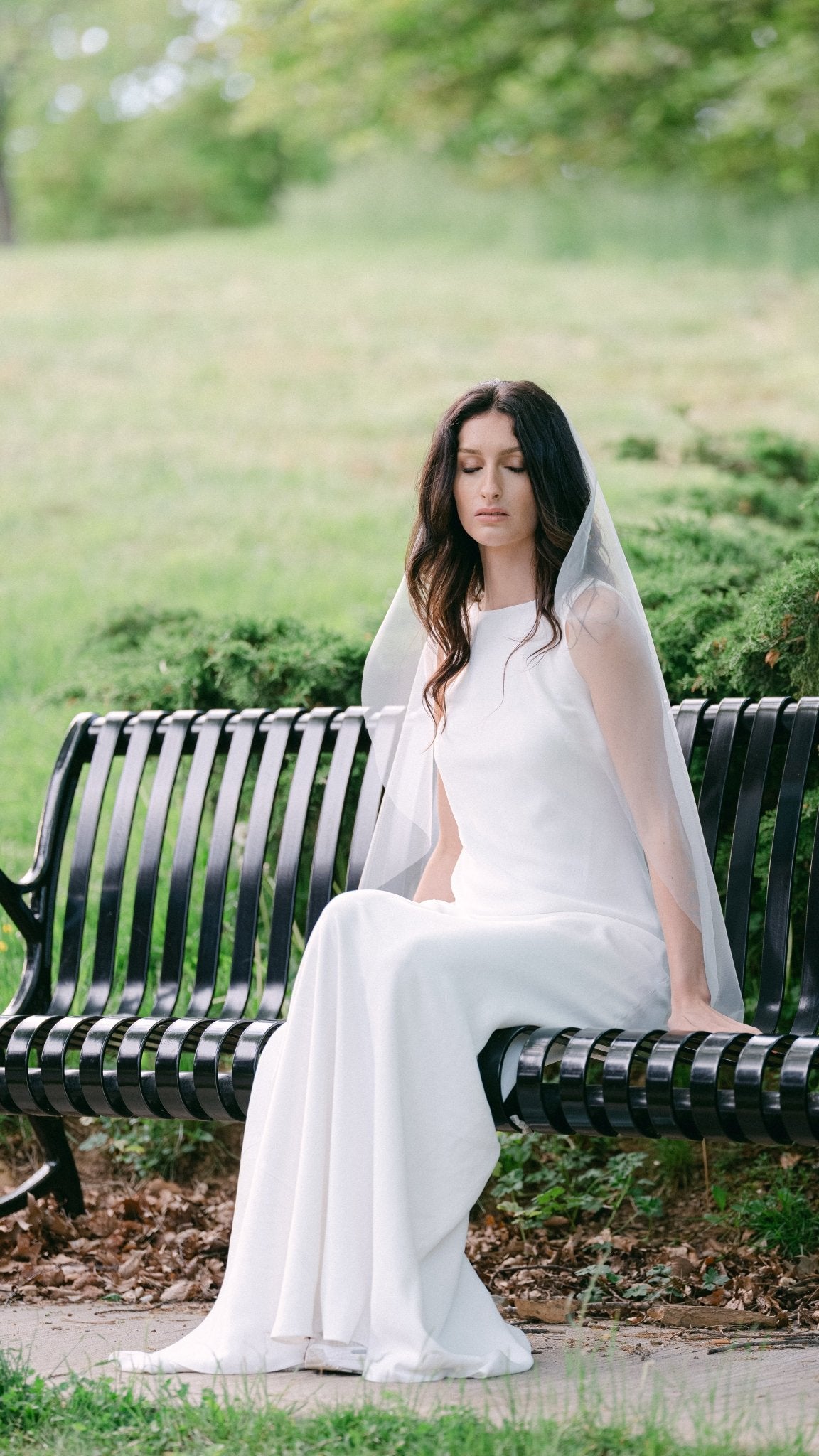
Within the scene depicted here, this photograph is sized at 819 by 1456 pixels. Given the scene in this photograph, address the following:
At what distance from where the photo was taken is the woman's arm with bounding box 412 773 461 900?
3996 mm

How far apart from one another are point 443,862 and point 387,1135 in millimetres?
1089

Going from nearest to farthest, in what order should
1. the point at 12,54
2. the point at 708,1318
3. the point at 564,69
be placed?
A: 1. the point at 708,1318
2. the point at 564,69
3. the point at 12,54

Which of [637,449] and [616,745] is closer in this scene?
[616,745]

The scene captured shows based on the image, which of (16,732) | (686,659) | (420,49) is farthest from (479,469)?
(420,49)

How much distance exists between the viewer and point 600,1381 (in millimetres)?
2994

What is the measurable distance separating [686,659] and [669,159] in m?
17.1

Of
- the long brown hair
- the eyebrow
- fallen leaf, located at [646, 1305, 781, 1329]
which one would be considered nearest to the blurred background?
the long brown hair

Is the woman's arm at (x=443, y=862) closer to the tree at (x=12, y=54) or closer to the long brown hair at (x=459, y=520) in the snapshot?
the long brown hair at (x=459, y=520)

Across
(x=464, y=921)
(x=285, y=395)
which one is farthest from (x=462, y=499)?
(x=285, y=395)

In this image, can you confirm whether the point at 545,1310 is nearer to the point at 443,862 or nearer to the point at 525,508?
the point at 443,862

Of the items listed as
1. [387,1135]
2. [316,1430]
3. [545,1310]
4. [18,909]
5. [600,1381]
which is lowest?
[545,1310]

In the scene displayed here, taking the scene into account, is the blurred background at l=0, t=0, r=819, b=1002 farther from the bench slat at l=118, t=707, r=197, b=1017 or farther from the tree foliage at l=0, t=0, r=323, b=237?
the tree foliage at l=0, t=0, r=323, b=237

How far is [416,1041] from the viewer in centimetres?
312

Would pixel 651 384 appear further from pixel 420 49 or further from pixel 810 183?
pixel 810 183
